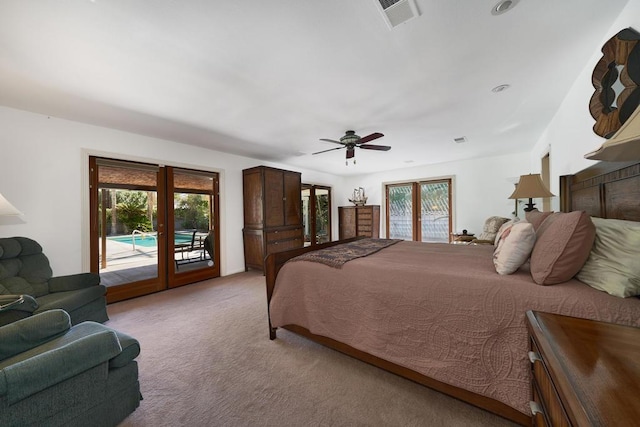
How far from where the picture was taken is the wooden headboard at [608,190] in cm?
145

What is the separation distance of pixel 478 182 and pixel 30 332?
7.09 m

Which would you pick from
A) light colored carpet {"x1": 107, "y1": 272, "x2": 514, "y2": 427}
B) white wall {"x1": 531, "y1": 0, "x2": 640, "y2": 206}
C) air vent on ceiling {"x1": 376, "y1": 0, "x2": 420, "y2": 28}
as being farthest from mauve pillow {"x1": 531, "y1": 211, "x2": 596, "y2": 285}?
air vent on ceiling {"x1": 376, "y1": 0, "x2": 420, "y2": 28}

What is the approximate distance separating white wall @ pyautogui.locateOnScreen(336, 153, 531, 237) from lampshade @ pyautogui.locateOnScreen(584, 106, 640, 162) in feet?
15.6

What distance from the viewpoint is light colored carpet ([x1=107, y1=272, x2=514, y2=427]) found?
1429 millimetres

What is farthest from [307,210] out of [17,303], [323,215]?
[17,303]

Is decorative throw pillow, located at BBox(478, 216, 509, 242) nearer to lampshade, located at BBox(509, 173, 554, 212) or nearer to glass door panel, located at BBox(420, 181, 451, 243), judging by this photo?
lampshade, located at BBox(509, 173, 554, 212)

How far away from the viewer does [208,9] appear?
1.47 meters

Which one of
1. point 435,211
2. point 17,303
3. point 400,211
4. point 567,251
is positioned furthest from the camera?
point 400,211

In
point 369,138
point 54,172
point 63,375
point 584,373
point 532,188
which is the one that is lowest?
point 63,375

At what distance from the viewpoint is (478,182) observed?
224 inches

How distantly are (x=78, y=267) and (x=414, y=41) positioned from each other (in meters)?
4.54

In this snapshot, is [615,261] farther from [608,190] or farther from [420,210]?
[420,210]

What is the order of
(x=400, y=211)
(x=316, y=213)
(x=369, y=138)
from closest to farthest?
(x=369, y=138) → (x=400, y=211) → (x=316, y=213)

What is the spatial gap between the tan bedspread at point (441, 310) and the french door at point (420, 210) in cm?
443
